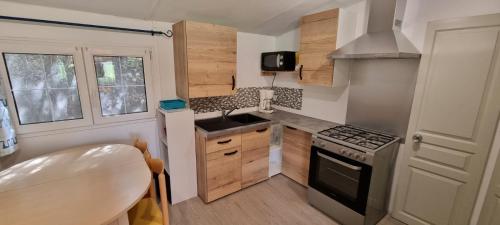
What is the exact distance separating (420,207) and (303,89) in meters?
1.81

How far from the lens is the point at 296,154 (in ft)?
8.80

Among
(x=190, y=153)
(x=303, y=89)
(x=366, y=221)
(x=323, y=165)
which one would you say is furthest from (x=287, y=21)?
(x=366, y=221)

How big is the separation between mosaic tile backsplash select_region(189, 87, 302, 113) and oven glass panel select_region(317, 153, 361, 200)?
3.66 ft

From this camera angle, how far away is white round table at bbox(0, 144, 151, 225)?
976 millimetres

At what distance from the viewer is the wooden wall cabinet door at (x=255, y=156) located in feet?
8.16

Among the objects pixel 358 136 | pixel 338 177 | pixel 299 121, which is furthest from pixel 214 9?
pixel 338 177

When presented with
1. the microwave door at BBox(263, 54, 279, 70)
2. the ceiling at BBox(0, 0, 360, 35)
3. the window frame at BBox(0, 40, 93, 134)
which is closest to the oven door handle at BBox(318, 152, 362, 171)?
the microwave door at BBox(263, 54, 279, 70)

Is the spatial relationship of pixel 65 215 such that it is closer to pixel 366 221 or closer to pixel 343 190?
pixel 343 190

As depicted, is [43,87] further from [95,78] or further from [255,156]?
[255,156]

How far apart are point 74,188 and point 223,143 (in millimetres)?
1318

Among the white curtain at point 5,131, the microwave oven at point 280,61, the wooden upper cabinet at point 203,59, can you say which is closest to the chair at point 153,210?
the wooden upper cabinet at point 203,59

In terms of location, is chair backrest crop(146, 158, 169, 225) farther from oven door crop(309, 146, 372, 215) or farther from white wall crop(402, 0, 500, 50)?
white wall crop(402, 0, 500, 50)

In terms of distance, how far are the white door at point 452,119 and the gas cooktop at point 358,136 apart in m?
0.26

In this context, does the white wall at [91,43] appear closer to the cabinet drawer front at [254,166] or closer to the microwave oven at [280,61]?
the microwave oven at [280,61]
